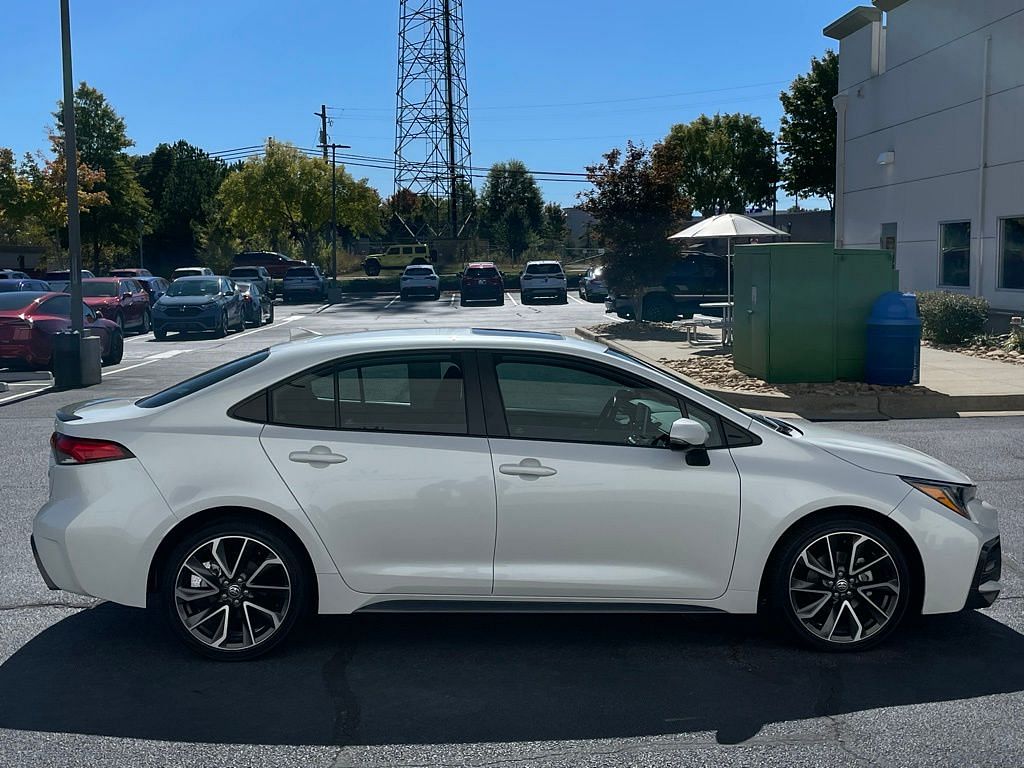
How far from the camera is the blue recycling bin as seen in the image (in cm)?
1390

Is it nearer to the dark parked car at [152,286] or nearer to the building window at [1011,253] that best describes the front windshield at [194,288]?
the dark parked car at [152,286]

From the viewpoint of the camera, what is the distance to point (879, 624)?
17.4 feet

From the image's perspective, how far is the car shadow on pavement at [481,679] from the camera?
4.56 meters

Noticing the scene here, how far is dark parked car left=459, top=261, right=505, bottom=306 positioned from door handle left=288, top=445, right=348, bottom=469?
39.2 meters

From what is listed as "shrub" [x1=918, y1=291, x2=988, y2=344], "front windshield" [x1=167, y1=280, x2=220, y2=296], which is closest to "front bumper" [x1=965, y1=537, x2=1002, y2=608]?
"shrub" [x1=918, y1=291, x2=988, y2=344]

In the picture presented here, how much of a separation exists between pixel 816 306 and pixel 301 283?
126 ft

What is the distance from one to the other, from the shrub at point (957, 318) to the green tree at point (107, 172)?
5142 cm

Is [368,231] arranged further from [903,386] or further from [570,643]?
[570,643]

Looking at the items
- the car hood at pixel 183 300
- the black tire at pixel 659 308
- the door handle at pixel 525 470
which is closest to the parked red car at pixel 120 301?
the car hood at pixel 183 300

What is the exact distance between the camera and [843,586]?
5.26m

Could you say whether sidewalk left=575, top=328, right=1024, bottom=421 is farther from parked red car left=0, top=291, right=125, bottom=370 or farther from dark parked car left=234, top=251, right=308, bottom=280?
dark parked car left=234, top=251, right=308, bottom=280

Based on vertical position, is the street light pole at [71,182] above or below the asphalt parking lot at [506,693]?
above

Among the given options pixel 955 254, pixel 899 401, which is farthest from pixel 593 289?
pixel 899 401

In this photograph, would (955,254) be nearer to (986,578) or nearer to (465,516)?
(986,578)
